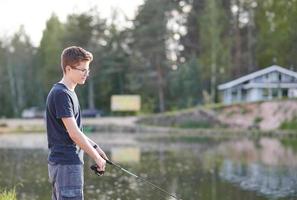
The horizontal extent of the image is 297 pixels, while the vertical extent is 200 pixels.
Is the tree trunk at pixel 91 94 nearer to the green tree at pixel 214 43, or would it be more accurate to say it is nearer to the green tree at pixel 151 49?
the green tree at pixel 151 49

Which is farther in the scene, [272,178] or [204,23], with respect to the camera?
[204,23]

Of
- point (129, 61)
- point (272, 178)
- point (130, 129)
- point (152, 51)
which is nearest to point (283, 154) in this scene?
point (272, 178)

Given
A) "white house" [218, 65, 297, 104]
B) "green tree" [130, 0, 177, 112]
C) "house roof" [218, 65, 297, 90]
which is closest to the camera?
"house roof" [218, 65, 297, 90]

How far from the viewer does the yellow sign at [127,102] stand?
52.3 meters

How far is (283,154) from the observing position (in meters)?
22.0

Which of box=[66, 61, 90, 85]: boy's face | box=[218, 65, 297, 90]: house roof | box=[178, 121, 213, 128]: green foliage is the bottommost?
box=[178, 121, 213, 128]: green foliage

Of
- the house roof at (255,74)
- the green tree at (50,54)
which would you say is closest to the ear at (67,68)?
the house roof at (255,74)

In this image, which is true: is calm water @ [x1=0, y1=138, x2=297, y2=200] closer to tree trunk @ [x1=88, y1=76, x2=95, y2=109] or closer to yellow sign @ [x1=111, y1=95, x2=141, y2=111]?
yellow sign @ [x1=111, y1=95, x2=141, y2=111]

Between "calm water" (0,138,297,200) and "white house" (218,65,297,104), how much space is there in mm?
27995

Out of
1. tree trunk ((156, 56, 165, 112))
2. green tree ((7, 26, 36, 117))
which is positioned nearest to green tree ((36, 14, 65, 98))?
green tree ((7, 26, 36, 117))

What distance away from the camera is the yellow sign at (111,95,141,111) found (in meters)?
52.3

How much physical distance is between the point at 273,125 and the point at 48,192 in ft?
98.4

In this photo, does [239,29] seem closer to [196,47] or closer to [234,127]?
[196,47]

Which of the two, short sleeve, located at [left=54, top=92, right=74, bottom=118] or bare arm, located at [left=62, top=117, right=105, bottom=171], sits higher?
short sleeve, located at [left=54, top=92, right=74, bottom=118]
